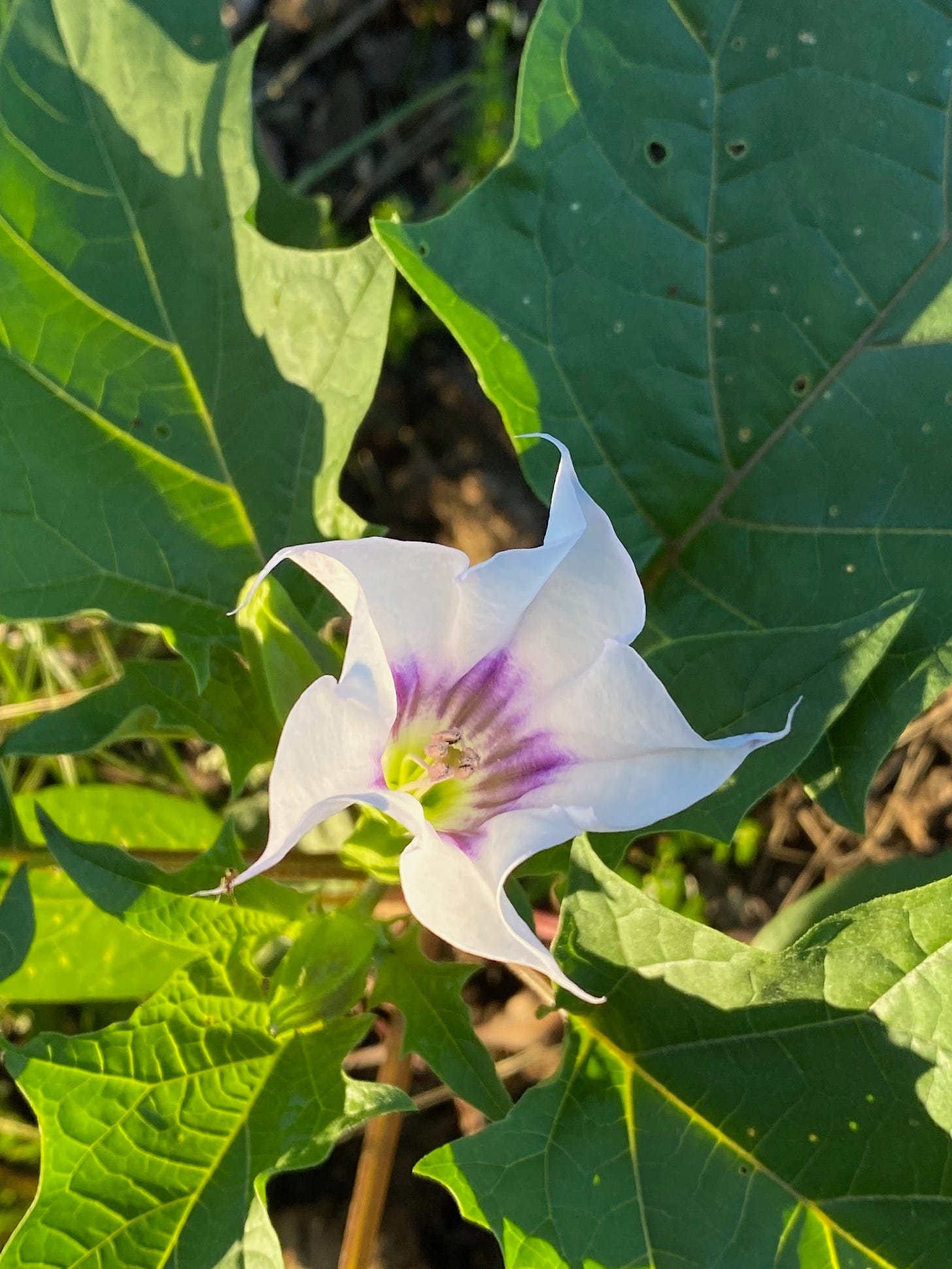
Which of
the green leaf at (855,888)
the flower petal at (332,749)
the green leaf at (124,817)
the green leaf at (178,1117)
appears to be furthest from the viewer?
the green leaf at (124,817)

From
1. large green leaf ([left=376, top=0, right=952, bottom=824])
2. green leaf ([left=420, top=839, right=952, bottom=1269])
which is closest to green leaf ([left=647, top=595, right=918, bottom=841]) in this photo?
large green leaf ([left=376, top=0, right=952, bottom=824])

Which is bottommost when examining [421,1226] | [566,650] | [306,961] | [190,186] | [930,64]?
[421,1226]

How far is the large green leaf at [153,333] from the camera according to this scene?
139 cm

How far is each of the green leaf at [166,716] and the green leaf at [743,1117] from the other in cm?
49

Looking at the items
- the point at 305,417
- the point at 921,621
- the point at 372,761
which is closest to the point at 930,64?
the point at 921,621

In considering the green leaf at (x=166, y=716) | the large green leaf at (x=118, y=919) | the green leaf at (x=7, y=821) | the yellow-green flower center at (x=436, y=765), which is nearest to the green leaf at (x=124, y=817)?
the large green leaf at (x=118, y=919)

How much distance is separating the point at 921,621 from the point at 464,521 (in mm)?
1102

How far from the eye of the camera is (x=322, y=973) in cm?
123

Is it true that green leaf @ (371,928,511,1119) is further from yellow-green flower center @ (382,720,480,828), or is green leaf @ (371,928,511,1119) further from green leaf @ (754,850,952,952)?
green leaf @ (754,850,952,952)

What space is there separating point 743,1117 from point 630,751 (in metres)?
0.48

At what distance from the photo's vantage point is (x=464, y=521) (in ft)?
7.45

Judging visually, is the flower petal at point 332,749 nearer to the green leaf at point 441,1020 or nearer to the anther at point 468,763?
the anther at point 468,763

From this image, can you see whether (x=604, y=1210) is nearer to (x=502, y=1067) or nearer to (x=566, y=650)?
(x=566, y=650)

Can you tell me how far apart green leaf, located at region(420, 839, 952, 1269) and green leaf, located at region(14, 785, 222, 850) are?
81 centimetres
